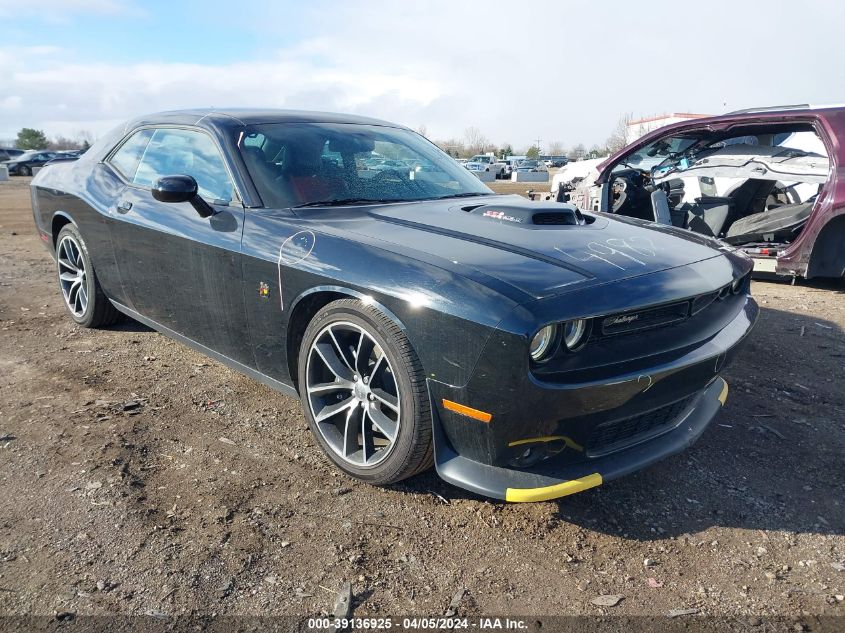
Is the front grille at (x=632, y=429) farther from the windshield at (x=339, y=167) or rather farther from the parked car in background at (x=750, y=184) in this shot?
the parked car in background at (x=750, y=184)

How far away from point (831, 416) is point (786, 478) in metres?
0.86

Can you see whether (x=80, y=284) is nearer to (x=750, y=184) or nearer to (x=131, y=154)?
(x=131, y=154)

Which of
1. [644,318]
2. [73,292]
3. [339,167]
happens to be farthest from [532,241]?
[73,292]

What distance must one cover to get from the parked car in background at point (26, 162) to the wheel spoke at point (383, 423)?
3637cm

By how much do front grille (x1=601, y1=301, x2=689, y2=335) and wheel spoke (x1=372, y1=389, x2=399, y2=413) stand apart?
0.81 meters

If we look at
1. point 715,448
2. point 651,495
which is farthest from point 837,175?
point 651,495

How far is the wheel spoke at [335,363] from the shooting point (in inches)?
103

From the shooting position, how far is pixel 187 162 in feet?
11.4

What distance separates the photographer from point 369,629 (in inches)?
74.2

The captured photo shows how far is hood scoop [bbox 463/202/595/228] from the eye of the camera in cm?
283

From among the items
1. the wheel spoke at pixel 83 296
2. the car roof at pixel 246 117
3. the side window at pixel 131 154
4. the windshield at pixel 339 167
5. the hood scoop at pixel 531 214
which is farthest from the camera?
the wheel spoke at pixel 83 296

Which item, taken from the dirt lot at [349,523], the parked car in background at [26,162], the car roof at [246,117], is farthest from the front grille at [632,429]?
the parked car in background at [26,162]

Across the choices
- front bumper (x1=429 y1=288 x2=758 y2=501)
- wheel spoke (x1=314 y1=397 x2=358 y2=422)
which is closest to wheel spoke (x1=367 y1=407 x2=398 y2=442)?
wheel spoke (x1=314 y1=397 x2=358 y2=422)

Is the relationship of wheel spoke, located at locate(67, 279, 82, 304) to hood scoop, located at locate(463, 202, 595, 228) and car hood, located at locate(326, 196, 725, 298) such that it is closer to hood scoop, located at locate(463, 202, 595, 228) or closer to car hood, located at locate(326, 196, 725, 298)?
car hood, located at locate(326, 196, 725, 298)
